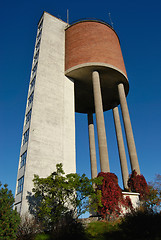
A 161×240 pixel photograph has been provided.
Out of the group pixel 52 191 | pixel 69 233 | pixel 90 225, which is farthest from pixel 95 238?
pixel 52 191

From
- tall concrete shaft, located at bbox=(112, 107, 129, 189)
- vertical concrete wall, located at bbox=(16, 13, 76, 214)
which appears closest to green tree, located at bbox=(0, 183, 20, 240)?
vertical concrete wall, located at bbox=(16, 13, 76, 214)

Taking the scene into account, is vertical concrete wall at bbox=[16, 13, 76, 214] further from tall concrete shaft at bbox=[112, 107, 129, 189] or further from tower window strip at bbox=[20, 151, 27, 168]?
tall concrete shaft at bbox=[112, 107, 129, 189]

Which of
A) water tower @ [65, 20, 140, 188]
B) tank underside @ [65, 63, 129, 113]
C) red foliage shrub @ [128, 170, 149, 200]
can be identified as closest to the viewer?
red foliage shrub @ [128, 170, 149, 200]

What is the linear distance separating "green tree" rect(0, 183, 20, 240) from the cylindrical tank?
2170 cm

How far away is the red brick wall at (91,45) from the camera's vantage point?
101 ft

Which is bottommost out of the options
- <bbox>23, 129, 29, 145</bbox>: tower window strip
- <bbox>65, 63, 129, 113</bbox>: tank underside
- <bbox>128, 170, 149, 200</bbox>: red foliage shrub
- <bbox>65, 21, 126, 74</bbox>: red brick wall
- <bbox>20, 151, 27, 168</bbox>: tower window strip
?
<bbox>128, 170, 149, 200</bbox>: red foliage shrub

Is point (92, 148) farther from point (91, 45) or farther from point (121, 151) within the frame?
point (91, 45)

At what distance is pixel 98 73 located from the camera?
30.7 metres

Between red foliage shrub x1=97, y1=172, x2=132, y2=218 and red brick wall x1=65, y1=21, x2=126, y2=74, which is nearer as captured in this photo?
red foliage shrub x1=97, y1=172, x2=132, y2=218

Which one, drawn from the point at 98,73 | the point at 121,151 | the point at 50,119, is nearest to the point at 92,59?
the point at 98,73

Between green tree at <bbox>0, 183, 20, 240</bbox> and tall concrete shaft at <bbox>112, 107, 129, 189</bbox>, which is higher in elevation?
tall concrete shaft at <bbox>112, 107, 129, 189</bbox>

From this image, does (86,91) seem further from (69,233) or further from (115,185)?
(69,233)

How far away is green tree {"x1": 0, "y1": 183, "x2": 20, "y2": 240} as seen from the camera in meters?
12.5

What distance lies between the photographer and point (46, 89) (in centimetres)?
2862
